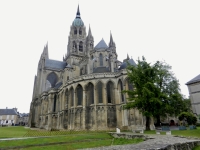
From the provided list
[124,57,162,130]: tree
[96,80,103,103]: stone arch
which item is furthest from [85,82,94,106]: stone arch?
[124,57,162,130]: tree

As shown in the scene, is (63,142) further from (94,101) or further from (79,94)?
(79,94)

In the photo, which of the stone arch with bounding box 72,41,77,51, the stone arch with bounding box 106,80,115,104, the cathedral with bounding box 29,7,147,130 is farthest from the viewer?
the stone arch with bounding box 72,41,77,51

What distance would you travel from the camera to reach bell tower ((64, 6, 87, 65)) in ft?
171

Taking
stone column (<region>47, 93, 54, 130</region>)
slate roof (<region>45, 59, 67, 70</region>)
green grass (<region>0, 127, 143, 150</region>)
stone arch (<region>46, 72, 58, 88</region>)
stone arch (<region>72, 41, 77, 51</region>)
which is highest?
stone arch (<region>72, 41, 77, 51</region>)

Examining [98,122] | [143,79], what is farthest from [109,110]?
[143,79]

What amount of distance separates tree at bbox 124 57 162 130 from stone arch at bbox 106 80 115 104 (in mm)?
7989

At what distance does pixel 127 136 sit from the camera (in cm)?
1513

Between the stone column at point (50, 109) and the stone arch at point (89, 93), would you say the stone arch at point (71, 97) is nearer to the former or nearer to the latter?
the stone arch at point (89, 93)

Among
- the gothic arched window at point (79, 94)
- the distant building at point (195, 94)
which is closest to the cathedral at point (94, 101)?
the gothic arched window at point (79, 94)

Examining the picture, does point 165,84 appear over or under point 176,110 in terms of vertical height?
over

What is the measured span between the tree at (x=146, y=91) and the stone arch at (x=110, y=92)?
26.2ft

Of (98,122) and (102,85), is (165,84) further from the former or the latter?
(98,122)

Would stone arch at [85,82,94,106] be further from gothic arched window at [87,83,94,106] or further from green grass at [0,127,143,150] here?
green grass at [0,127,143,150]

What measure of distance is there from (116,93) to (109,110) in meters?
3.38
